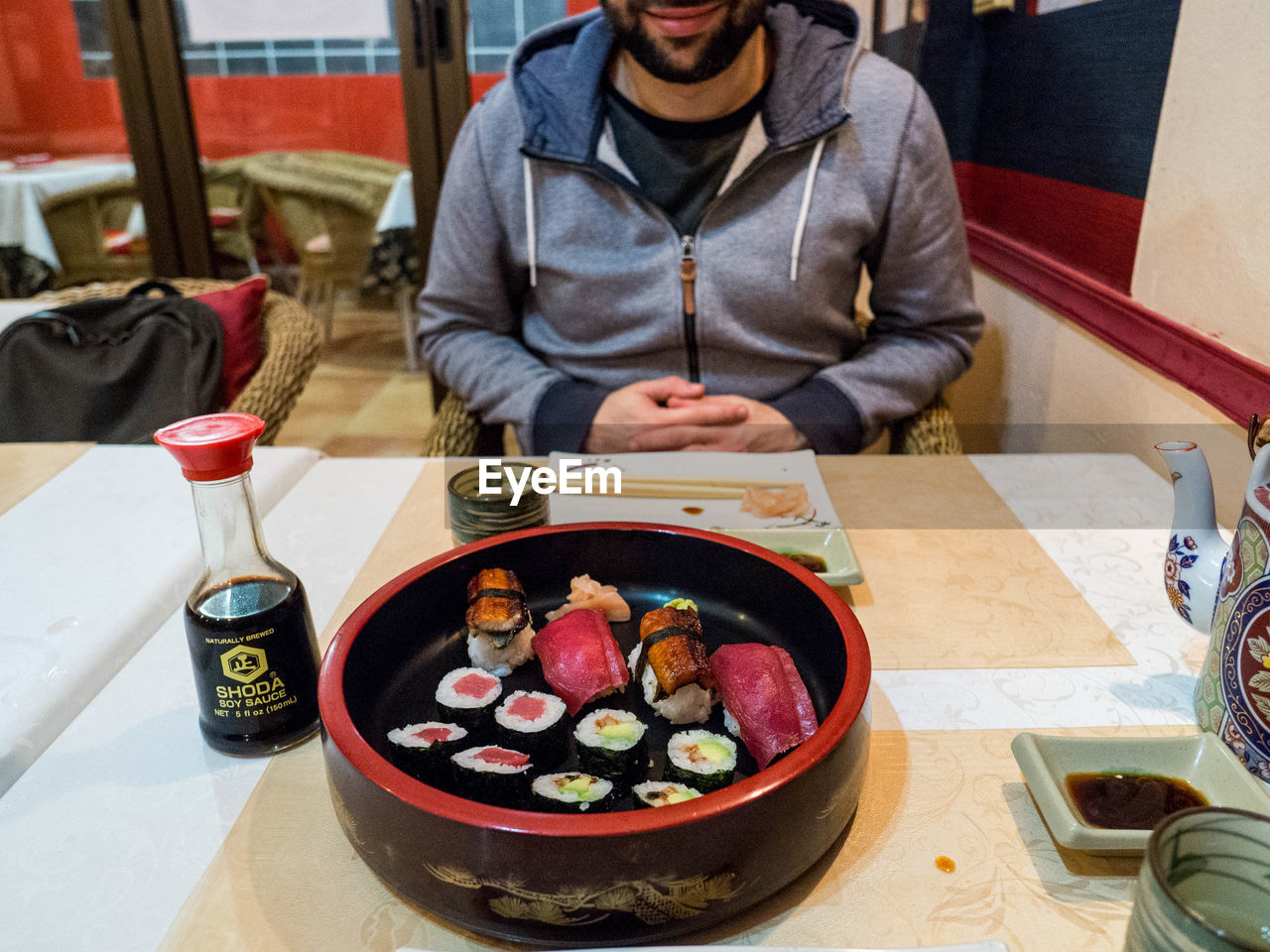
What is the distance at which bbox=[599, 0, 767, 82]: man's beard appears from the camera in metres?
1.50

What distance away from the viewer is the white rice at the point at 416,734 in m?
0.63

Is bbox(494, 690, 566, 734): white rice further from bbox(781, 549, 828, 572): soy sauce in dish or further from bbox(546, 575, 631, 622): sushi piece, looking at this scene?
bbox(781, 549, 828, 572): soy sauce in dish

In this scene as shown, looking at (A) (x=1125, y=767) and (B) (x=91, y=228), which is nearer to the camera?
(A) (x=1125, y=767)

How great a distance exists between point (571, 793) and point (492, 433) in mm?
1128

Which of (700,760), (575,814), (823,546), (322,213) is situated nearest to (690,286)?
(823,546)

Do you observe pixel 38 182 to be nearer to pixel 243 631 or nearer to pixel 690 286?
pixel 690 286

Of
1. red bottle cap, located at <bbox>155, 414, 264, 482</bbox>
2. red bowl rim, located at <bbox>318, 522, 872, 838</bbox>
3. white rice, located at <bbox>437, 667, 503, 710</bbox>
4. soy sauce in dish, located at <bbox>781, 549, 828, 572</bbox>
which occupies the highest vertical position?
red bottle cap, located at <bbox>155, 414, 264, 482</bbox>

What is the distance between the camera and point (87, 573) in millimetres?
973

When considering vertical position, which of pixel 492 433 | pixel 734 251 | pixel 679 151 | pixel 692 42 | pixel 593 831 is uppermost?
pixel 692 42

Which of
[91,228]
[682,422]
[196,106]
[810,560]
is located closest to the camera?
[810,560]

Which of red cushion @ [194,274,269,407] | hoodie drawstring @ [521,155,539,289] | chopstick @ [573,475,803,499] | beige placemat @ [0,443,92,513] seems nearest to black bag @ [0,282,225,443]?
red cushion @ [194,274,269,407]

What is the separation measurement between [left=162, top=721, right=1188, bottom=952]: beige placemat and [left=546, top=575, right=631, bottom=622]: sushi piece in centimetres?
25

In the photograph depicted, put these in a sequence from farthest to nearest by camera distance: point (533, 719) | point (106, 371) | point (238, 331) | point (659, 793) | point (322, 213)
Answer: point (322, 213) → point (238, 331) → point (106, 371) → point (533, 719) → point (659, 793)

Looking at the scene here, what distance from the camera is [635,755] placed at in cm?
63
